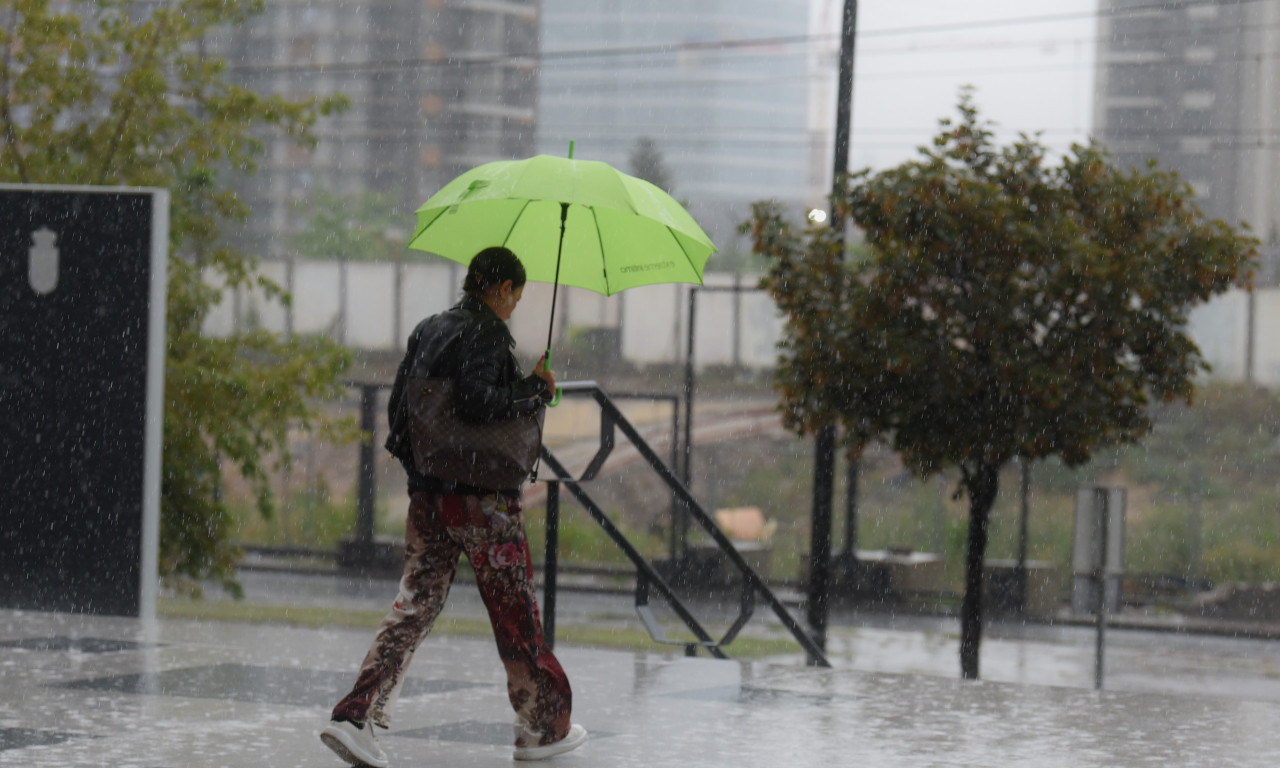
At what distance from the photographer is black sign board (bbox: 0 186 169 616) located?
27.0 feet

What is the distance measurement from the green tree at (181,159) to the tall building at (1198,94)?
4510 cm

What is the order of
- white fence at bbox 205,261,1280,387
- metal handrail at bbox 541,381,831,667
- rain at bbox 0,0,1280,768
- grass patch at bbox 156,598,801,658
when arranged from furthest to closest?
white fence at bbox 205,261,1280,387
grass patch at bbox 156,598,801,658
metal handrail at bbox 541,381,831,667
rain at bbox 0,0,1280,768

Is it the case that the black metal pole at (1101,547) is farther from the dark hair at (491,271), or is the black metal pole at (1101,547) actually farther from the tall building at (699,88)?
the tall building at (699,88)

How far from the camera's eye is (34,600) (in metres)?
8.38

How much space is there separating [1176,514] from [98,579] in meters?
25.4

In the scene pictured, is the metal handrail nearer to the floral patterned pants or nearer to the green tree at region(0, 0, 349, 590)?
the floral patterned pants

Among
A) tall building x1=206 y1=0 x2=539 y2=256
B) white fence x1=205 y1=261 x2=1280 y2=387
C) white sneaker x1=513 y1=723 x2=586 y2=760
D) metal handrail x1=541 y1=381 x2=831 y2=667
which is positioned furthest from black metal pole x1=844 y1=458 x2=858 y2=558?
tall building x1=206 y1=0 x2=539 y2=256

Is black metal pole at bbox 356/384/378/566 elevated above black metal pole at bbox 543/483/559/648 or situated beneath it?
→ situated beneath

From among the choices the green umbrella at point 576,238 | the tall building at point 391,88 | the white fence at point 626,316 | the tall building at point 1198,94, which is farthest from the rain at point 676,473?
the tall building at point 391,88

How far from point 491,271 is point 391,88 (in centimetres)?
8687

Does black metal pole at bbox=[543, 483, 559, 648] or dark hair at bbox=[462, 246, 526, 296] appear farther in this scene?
black metal pole at bbox=[543, 483, 559, 648]

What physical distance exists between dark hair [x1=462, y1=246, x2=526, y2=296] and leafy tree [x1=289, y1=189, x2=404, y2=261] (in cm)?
4964

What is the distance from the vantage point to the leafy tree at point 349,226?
2255 inches

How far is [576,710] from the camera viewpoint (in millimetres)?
6152
